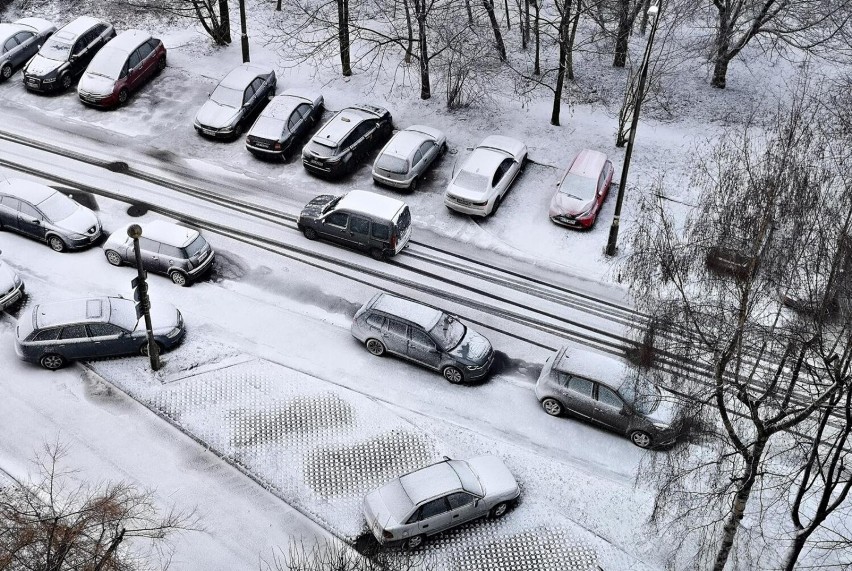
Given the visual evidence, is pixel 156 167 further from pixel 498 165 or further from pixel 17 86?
pixel 498 165

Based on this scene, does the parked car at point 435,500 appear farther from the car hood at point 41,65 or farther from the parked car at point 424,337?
the car hood at point 41,65

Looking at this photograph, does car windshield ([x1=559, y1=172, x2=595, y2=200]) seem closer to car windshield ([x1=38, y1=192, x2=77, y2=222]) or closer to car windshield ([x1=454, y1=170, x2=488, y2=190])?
car windshield ([x1=454, y1=170, x2=488, y2=190])

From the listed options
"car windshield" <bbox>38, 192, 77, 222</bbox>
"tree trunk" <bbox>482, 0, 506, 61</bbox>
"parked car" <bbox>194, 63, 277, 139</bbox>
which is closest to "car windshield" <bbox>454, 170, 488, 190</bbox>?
"tree trunk" <bbox>482, 0, 506, 61</bbox>

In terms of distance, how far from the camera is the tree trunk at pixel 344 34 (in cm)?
2952

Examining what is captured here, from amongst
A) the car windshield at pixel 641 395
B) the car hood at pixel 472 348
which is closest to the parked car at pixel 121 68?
the car hood at pixel 472 348

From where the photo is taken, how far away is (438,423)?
19453 mm

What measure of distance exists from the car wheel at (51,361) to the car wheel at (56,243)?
4.51m

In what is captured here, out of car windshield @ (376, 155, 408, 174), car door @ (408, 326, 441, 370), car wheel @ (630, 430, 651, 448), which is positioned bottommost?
car wheel @ (630, 430, 651, 448)

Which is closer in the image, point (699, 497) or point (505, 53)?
point (699, 497)

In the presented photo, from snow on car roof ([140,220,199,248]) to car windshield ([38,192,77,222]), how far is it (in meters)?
2.41

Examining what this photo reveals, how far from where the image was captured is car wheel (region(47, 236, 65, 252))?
23.2 meters

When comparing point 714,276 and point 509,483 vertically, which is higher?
point 714,276

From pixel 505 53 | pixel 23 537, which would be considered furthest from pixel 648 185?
pixel 23 537

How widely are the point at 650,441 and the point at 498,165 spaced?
1037cm
